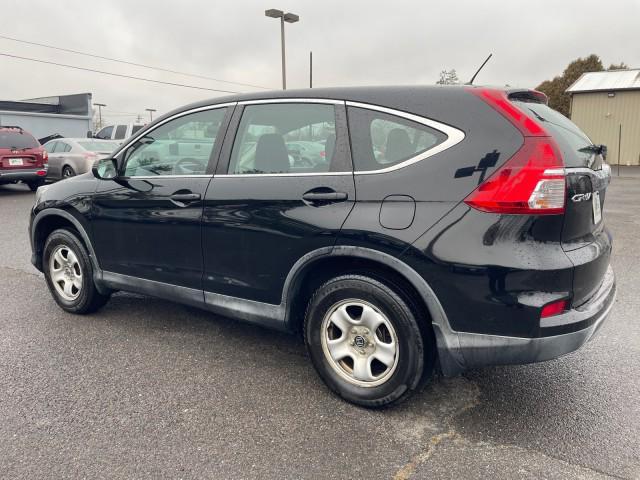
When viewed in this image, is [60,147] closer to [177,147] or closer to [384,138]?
[177,147]

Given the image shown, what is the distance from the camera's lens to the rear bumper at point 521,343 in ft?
7.93

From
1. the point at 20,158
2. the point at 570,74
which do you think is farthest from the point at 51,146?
the point at 570,74

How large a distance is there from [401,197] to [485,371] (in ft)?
4.67

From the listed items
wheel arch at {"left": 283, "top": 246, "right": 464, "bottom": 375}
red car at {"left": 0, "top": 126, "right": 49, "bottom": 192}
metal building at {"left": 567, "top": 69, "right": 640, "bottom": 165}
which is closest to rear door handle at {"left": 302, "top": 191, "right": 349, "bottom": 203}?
wheel arch at {"left": 283, "top": 246, "right": 464, "bottom": 375}

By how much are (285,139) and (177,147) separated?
95cm

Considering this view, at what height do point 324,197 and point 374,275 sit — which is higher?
point 324,197

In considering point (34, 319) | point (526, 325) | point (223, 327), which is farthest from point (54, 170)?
point (526, 325)

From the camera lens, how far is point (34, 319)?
4281 millimetres

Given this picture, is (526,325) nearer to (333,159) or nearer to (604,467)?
(604,467)

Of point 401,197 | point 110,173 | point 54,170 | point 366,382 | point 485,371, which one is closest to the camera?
point 401,197

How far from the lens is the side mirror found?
3873mm

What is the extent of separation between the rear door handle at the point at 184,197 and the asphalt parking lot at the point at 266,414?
106cm

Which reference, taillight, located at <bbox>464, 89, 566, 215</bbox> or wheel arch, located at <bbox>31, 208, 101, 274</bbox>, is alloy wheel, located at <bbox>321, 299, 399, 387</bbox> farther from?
wheel arch, located at <bbox>31, 208, 101, 274</bbox>

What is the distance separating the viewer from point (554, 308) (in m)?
2.40
